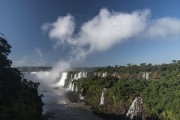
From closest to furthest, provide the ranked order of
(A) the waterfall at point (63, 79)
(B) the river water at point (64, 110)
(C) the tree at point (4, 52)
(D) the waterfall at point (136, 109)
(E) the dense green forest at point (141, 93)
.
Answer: (C) the tree at point (4, 52)
(E) the dense green forest at point (141, 93)
(B) the river water at point (64, 110)
(D) the waterfall at point (136, 109)
(A) the waterfall at point (63, 79)

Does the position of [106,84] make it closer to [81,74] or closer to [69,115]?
[69,115]

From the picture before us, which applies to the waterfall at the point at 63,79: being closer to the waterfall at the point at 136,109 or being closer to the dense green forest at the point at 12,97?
the waterfall at the point at 136,109

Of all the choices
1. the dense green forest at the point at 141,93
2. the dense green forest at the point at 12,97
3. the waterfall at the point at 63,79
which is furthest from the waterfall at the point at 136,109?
the waterfall at the point at 63,79

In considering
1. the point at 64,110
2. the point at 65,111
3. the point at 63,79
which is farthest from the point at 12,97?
the point at 63,79

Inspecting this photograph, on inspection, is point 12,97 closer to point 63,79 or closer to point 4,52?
point 4,52

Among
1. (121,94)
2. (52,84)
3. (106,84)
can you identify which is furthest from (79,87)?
(52,84)
